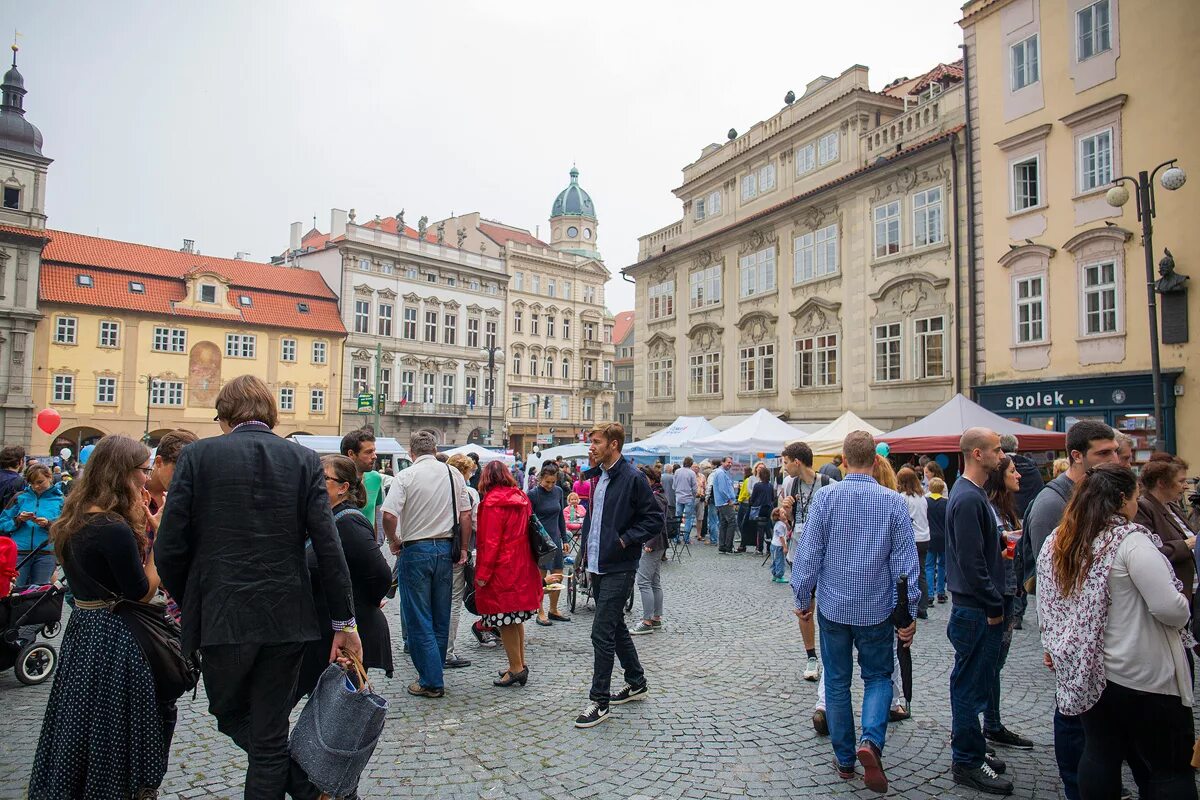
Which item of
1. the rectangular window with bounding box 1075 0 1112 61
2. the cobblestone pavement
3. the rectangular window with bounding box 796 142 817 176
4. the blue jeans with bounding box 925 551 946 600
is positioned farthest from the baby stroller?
the rectangular window with bounding box 796 142 817 176

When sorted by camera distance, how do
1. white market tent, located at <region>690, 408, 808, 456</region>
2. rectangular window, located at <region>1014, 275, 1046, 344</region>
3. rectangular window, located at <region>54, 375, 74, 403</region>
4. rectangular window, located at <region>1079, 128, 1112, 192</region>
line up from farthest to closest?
rectangular window, located at <region>54, 375, 74, 403</region>, white market tent, located at <region>690, 408, 808, 456</region>, rectangular window, located at <region>1014, 275, 1046, 344</region>, rectangular window, located at <region>1079, 128, 1112, 192</region>

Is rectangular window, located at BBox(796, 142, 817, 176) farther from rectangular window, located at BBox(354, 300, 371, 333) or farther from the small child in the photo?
rectangular window, located at BBox(354, 300, 371, 333)

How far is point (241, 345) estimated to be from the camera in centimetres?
4566

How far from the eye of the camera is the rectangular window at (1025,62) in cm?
1884

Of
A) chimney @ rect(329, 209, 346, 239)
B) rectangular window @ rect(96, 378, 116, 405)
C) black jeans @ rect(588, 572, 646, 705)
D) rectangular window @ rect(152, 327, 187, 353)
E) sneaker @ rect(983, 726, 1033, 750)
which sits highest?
chimney @ rect(329, 209, 346, 239)

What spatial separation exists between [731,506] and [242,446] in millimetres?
14314

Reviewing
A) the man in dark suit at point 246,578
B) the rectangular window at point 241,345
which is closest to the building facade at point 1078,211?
the man in dark suit at point 246,578

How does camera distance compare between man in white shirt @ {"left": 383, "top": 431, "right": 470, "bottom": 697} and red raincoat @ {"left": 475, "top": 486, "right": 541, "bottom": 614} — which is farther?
red raincoat @ {"left": 475, "top": 486, "right": 541, "bottom": 614}

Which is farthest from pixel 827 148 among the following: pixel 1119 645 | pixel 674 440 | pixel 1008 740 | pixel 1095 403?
pixel 1119 645

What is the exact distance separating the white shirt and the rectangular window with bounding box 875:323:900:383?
19327 mm

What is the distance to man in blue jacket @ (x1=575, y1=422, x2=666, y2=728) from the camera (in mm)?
A: 5371

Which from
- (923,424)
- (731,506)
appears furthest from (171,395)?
(923,424)

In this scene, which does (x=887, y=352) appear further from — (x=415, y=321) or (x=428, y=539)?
(x=415, y=321)

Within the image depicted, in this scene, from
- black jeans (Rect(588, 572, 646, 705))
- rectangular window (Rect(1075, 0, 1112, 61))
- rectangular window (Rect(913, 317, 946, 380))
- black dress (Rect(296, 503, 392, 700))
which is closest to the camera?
black dress (Rect(296, 503, 392, 700))
